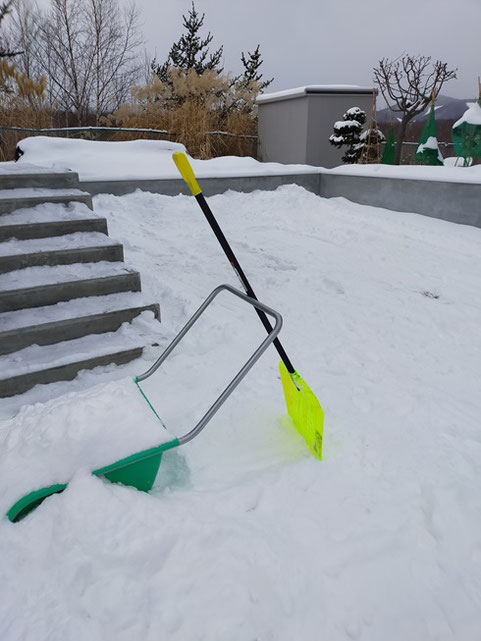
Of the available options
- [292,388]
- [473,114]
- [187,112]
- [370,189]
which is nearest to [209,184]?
[370,189]

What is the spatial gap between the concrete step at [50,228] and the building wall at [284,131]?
7022 millimetres

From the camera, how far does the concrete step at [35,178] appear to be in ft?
11.1

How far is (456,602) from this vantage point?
1389 millimetres

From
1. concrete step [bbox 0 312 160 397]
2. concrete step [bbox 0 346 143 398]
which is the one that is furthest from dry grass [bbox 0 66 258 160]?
concrete step [bbox 0 346 143 398]

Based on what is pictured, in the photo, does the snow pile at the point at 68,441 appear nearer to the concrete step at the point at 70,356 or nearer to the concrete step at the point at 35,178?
the concrete step at the point at 70,356

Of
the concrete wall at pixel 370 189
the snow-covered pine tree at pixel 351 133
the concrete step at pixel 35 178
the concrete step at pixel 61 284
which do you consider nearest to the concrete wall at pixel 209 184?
the concrete wall at pixel 370 189

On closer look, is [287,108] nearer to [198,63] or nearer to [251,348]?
[251,348]

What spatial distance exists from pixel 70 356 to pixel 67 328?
21 cm

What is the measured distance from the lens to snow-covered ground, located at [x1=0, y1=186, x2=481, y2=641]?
1.30 m

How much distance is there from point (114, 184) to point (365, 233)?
11.4 feet

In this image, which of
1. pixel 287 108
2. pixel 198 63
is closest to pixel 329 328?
pixel 287 108

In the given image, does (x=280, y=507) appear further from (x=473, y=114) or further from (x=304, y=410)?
(x=473, y=114)

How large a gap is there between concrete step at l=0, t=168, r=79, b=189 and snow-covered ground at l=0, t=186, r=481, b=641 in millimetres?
1192

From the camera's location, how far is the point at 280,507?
5.53 ft
